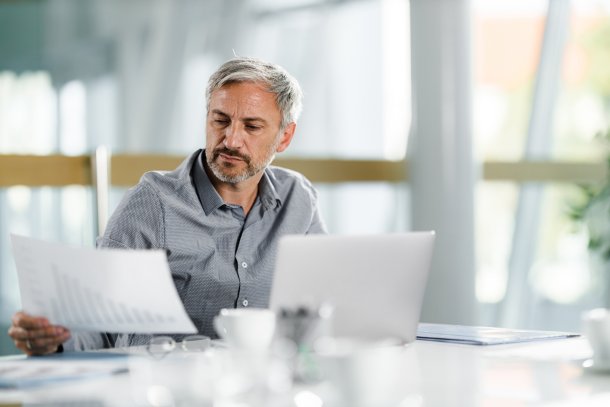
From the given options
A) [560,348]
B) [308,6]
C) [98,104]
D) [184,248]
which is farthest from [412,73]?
[560,348]

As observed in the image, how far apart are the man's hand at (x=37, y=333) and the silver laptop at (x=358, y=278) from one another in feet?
1.29

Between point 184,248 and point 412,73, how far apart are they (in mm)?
2177

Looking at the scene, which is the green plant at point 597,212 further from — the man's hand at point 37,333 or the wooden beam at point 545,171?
the man's hand at point 37,333

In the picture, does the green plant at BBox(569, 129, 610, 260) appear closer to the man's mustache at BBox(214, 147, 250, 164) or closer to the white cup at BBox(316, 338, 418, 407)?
the man's mustache at BBox(214, 147, 250, 164)

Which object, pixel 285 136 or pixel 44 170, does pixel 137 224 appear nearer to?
pixel 285 136

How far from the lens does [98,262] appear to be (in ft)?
5.25

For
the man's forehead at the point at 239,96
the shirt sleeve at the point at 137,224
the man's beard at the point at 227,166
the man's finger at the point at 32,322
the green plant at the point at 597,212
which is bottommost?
the green plant at the point at 597,212

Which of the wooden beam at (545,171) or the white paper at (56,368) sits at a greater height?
the wooden beam at (545,171)

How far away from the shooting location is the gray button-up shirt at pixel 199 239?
2.33 m

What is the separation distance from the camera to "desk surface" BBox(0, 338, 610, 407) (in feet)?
4.52

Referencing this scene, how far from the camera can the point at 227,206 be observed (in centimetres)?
244

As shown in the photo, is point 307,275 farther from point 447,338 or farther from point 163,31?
point 163,31

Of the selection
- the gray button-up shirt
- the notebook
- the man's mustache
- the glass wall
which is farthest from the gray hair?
the glass wall

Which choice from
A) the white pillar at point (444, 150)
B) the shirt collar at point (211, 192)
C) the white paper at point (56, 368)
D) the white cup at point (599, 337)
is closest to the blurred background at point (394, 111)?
Result: the white pillar at point (444, 150)
